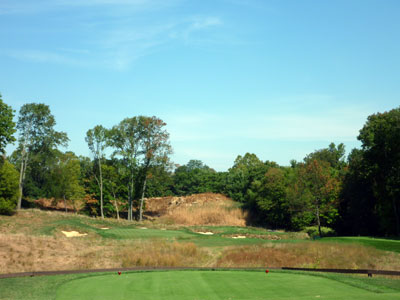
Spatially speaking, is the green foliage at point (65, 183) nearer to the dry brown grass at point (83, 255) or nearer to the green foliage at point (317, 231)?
the dry brown grass at point (83, 255)

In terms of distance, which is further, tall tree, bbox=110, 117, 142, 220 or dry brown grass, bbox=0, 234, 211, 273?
tall tree, bbox=110, 117, 142, 220

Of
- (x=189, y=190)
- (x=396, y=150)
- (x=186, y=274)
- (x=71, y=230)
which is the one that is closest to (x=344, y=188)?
(x=396, y=150)

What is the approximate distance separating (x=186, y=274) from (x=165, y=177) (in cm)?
3929

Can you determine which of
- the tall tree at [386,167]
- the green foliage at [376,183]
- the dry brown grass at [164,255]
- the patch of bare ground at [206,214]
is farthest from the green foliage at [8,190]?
the tall tree at [386,167]

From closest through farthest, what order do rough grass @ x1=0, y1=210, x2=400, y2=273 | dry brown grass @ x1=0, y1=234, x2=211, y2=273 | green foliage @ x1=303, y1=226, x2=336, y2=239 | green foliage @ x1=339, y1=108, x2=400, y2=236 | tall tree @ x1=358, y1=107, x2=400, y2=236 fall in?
rough grass @ x1=0, y1=210, x2=400, y2=273
dry brown grass @ x1=0, y1=234, x2=211, y2=273
tall tree @ x1=358, y1=107, x2=400, y2=236
green foliage @ x1=339, y1=108, x2=400, y2=236
green foliage @ x1=303, y1=226, x2=336, y2=239

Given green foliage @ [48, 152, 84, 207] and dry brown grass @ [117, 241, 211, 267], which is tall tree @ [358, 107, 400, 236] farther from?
green foliage @ [48, 152, 84, 207]

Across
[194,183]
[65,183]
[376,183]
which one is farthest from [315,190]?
[194,183]

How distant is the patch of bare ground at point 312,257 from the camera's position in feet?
69.1

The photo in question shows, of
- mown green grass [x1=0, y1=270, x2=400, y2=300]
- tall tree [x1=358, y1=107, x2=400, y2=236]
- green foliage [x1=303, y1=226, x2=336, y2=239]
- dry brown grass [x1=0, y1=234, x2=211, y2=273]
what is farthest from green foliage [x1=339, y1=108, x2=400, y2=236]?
mown green grass [x1=0, y1=270, x2=400, y2=300]

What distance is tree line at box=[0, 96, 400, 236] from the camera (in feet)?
140

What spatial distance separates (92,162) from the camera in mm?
58969

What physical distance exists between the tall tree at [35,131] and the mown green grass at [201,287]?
4162 centimetres

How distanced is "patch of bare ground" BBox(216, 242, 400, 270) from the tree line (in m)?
18.8

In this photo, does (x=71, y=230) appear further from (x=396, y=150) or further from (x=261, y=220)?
(x=396, y=150)
